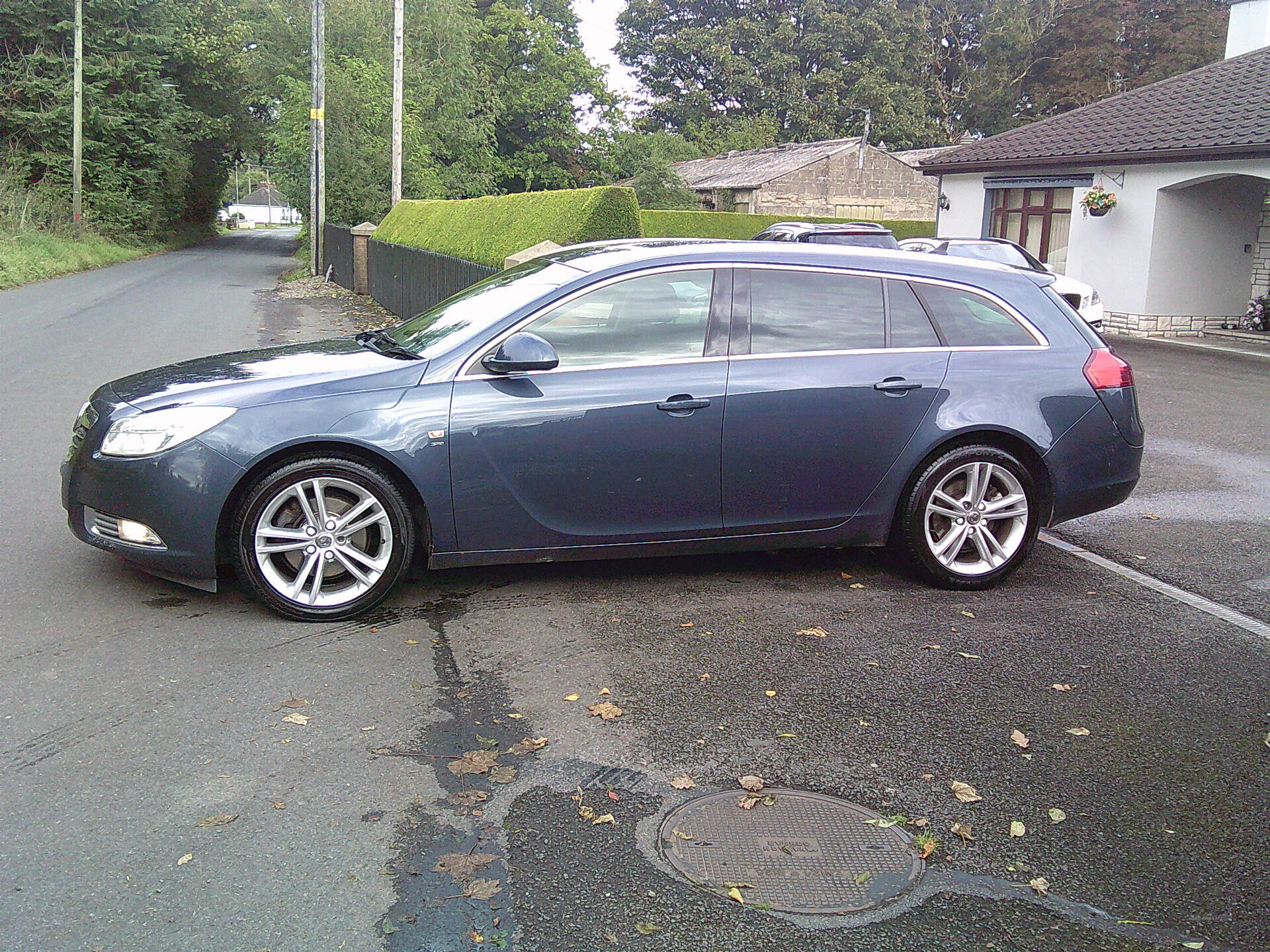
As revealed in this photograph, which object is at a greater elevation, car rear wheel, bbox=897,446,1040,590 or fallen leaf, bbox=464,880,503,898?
car rear wheel, bbox=897,446,1040,590

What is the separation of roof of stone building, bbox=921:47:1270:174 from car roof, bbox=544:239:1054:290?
15.4 metres

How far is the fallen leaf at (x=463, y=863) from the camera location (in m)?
3.24

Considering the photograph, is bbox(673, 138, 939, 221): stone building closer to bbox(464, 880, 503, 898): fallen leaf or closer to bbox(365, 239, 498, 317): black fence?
bbox(365, 239, 498, 317): black fence


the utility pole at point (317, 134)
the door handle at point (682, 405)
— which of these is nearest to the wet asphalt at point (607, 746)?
the door handle at point (682, 405)

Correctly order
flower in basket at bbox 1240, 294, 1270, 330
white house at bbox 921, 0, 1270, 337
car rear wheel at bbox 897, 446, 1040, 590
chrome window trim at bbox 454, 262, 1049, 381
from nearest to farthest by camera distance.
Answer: chrome window trim at bbox 454, 262, 1049, 381
car rear wheel at bbox 897, 446, 1040, 590
white house at bbox 921, 0, 1270, 337
flower in basket at bbox 1240, 294, 1270, 330

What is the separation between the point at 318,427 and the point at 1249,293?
2183 centimetres

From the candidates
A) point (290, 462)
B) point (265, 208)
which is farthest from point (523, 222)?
point (265, 208)

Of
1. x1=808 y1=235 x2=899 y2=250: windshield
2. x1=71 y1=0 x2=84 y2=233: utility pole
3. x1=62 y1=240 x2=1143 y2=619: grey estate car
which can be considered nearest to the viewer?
x1=62 y1=240 x2=1143 y2=619: grey estate car

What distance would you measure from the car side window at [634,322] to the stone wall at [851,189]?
38.5 metres

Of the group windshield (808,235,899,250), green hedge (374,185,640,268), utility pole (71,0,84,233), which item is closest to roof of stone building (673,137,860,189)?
utility pole (71,0,84,233)

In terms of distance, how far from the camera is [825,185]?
145 ft

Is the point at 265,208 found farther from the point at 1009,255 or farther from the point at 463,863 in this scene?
the point at 463,863

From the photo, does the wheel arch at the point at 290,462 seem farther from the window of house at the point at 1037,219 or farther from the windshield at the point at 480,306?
the window of house at the point at 1037,219

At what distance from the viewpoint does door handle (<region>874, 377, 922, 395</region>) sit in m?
5.76
